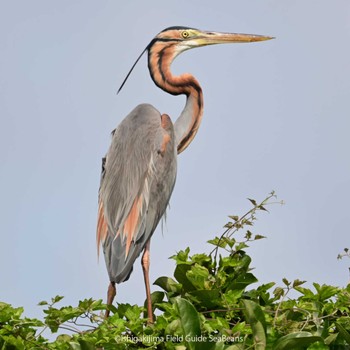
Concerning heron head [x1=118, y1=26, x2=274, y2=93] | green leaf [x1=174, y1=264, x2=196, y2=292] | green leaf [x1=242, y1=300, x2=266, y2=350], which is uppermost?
heron head [x1=118, y1=26, x2=274, y2=93]

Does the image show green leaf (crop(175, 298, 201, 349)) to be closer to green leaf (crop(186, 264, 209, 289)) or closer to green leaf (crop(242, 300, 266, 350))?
green leaf (crop(242, 300, 266, 350))

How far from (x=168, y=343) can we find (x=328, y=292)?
3.75ft

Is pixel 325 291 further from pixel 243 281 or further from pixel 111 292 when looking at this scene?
pixel 111 292

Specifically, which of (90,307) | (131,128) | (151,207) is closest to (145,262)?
(151,207)

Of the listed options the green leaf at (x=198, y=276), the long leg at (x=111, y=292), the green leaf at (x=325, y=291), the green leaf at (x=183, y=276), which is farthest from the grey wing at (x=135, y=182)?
the green leaf at (x=325, y=291)

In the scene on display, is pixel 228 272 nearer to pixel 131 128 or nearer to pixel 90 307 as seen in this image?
pixel 90 307

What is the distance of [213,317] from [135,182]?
2292 millimetres

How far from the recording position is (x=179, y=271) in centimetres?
499

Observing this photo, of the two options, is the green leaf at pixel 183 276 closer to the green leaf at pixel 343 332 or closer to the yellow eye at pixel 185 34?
the green leaf at pixel 343 332

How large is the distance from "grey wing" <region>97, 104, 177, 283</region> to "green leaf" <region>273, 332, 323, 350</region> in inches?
Answer: 90.5

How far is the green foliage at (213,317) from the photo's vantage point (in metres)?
4.02

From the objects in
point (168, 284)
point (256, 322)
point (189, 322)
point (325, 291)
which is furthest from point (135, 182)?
point (256, 322)

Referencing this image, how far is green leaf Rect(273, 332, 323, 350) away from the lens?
393 centimetres

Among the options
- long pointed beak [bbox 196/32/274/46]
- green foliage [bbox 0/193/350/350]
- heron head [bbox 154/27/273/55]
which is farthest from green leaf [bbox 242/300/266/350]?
long pointed beak [bbox 196/32/274/46]
